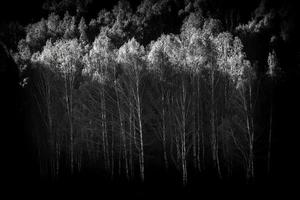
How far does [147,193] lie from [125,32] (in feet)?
62.9

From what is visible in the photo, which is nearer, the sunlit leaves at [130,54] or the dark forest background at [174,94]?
the dark forest background at [174,94]

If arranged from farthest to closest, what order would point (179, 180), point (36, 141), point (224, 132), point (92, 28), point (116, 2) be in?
point (116, 2) → point (92, 28) → point (36, 141) → point (224, 132) → point (179, 180)

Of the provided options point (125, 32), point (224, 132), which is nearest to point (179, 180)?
point (224, 132)

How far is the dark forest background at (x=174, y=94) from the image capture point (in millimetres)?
8508

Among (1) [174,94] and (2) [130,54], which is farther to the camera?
(1) [174,94]

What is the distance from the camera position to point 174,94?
16.0 metres

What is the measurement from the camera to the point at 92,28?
31266mm

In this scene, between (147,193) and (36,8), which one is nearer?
(147,193)

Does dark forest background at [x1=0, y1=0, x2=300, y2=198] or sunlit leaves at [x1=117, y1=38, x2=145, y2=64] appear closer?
dark forest background at [x1=0, y1=0, x2=300, y2=198]

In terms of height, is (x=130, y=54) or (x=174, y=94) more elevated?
(x=130, y=54)

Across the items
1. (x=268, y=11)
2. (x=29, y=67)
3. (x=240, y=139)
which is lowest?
(x=240, y=139)

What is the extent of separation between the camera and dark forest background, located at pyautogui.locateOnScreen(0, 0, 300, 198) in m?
8.51

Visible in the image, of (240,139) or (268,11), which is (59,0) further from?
(240,139)

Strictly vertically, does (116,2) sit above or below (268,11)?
above
